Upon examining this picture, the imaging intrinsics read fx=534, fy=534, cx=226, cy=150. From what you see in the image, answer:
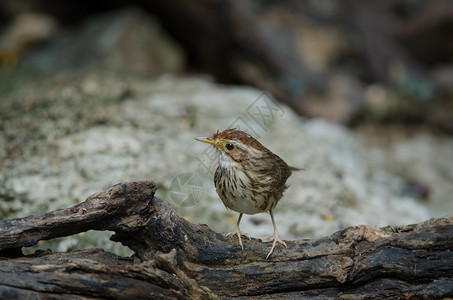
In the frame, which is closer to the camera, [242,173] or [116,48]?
[242,173]

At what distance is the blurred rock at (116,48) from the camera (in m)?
9.80

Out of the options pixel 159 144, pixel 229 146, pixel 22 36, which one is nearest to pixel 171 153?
pixel 159 144

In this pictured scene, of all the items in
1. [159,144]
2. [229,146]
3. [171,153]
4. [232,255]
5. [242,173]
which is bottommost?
[232,255]

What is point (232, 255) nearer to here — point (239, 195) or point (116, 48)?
point (239, 195)

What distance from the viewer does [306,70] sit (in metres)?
10.4

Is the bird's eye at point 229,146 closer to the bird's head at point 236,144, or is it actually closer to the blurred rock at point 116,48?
the bird's head at point 236,144

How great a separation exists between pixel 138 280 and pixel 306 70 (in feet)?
25.6

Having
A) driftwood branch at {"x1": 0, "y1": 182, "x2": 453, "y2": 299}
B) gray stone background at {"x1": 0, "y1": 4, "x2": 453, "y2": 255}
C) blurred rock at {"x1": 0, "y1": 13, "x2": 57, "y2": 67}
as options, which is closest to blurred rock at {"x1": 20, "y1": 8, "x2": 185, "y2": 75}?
gray stone background at {"x1": 0, "y1": 4, "x2": 453, "y2": 255}

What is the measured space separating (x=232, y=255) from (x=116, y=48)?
6951 millimetres

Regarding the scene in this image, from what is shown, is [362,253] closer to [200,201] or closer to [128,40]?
[200,201]

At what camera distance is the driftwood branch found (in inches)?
135

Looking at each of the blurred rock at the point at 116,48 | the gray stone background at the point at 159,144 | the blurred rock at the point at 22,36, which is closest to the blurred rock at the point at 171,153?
the gray stone background at the point at 159,144

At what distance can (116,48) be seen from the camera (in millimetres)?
9961

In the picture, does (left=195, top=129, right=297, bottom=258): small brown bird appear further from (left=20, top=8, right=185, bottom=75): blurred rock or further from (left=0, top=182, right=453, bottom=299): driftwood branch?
(left=20, top=8, right=185, bottom=75): blurred rock
